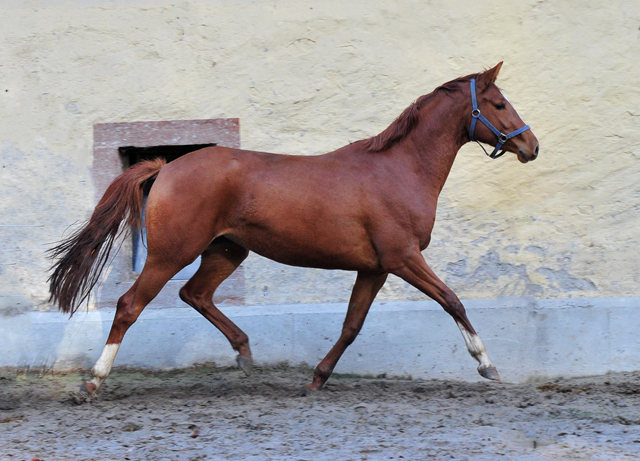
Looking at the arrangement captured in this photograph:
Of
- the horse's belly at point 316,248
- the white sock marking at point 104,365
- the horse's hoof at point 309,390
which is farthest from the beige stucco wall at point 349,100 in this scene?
the white sock marking at point 104,365

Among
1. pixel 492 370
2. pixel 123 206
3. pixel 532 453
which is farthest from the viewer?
pixel 123 206

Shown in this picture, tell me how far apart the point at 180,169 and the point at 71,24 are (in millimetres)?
2135

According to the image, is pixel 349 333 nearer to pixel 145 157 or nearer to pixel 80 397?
pixel 80 397

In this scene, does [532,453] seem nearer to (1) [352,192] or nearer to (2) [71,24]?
(1) [352,192]

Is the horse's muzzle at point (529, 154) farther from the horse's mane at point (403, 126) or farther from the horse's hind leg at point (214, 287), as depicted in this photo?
the horse's hind leg at point (214, 287)

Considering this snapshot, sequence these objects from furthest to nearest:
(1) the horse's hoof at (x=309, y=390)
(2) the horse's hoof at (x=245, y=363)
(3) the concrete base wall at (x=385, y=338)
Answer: (3) the concrete base wall at (x=385, y=338), (2) the horse's hoof at (x=245, y=363), (1) the horse's hoof at (x=309, y=390)

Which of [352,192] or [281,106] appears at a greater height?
[281,106]

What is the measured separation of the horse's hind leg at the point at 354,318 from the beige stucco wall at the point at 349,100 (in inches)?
31.7

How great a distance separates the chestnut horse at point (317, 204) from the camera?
4211 mm

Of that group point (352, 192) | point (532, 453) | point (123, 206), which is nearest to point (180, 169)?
point (123, 206)

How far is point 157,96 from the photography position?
5512 millimetres

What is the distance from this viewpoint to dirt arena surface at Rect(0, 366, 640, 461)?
3.19 meters

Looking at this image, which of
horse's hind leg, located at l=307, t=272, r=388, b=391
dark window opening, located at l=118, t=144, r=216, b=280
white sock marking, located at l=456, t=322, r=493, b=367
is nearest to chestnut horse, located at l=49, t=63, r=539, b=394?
white sock marking, located at l=456, t=322, r=493, b=367

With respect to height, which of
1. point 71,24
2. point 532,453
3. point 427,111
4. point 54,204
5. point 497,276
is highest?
point 71,24
